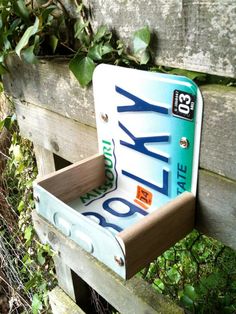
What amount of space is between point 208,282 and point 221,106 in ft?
2.40

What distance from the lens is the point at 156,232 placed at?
581 mm

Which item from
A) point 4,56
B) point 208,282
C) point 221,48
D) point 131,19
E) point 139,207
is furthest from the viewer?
point 208,282

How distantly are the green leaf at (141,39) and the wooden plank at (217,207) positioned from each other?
0.76ft

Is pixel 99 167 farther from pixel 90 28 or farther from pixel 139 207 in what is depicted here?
pixel 90 28

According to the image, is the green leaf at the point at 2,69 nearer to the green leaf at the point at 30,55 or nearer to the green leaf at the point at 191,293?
the green leaf at the point at 30,55

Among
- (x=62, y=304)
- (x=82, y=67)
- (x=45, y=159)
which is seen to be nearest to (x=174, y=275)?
(x=62, y=304)

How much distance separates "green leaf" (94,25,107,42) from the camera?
2.18 ft

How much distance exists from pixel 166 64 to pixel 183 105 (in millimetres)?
82

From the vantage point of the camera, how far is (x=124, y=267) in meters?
0.55

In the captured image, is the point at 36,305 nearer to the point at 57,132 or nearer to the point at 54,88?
the point at 57,132

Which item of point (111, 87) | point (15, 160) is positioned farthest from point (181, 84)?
point (15, 160)

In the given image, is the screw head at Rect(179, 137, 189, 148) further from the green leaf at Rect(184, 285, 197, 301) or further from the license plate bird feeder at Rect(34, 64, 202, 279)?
the green leaf at Rect(184, 285, 197, 301)

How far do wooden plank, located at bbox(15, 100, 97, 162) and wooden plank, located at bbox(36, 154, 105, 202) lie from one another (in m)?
0.05

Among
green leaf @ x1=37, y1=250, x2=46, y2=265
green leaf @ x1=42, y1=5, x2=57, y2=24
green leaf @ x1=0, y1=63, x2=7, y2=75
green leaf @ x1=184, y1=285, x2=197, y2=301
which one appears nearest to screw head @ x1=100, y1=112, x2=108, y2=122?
green leaf @ x1=42, y1=5, x2=57, y2=24
